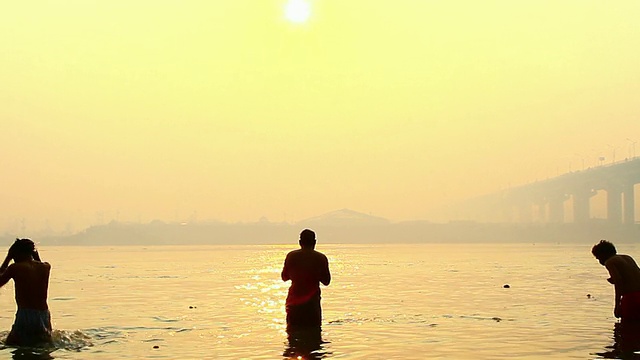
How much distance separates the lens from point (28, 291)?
48.9 ft

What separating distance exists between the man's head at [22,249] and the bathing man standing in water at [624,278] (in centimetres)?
1080

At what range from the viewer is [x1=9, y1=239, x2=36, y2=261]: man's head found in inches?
577

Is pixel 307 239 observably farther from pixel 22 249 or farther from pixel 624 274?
pixel 624 274

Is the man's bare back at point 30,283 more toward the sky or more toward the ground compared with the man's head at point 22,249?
more toward the ground

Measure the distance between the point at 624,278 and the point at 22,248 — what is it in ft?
38.0

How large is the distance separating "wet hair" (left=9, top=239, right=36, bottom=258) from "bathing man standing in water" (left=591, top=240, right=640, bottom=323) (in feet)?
35.4

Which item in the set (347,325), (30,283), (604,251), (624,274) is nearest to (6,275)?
(30,283)

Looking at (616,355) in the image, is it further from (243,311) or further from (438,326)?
(243,311)

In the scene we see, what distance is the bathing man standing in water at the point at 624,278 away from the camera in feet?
51.6

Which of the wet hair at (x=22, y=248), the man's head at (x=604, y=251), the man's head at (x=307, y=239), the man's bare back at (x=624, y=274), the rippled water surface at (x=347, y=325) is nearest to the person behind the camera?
the wet hair at (x=22, y=248)

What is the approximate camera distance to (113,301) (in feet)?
105

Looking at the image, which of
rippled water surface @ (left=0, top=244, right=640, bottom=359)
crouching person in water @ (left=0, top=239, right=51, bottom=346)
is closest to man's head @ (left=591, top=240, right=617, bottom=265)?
rippled water surface @ (left=0, top=244, right=640, bottom=359)

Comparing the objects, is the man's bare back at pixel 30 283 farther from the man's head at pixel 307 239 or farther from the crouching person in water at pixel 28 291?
the man's head at pixel 307 239

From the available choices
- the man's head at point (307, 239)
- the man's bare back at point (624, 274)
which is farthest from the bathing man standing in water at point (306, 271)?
the man's bare back at point (624, 274)
